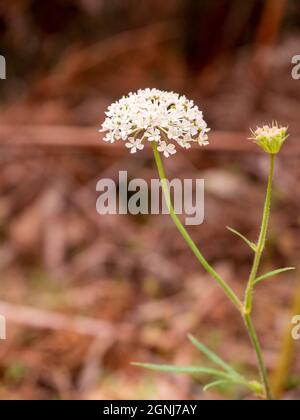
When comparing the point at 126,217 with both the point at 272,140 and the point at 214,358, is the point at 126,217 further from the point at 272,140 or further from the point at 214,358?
the point at 272,140

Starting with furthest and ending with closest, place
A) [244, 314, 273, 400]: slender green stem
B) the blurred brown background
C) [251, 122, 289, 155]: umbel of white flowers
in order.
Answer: the blurred brown background → [244, 314, 273, 400]: slender green stem → [251, 122, 289, 155]: umbel of white flowers

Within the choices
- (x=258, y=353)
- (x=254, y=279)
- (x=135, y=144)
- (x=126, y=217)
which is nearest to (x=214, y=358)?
(x=258, y=353)

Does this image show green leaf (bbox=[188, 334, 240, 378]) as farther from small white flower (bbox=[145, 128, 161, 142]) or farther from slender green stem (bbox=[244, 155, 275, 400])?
small white flower (bbox=[145, 128, 161, 142])

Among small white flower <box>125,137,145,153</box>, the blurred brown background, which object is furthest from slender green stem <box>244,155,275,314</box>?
the blurred brown background

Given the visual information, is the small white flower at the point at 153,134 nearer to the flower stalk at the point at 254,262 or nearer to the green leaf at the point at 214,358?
the flower stalk at the point at 254,262

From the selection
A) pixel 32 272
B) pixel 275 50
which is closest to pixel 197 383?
pixel 32 272

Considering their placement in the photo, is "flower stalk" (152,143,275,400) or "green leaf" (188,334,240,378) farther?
"green leaf" (188,334,240,378)
